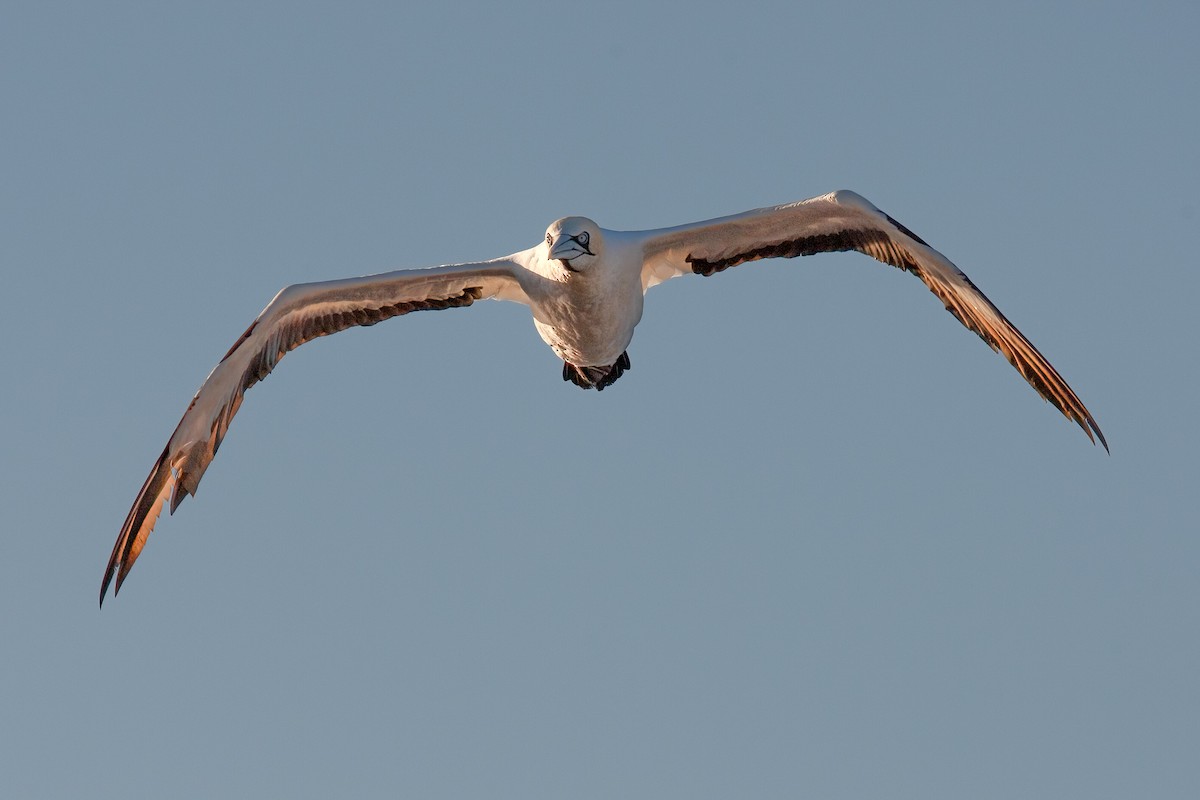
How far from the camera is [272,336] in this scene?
59.0 feet

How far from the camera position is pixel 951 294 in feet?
61.0

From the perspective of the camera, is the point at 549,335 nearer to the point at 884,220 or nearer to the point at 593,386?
the point at 593,386

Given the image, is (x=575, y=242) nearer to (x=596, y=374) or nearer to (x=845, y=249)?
(x=596, y=374)

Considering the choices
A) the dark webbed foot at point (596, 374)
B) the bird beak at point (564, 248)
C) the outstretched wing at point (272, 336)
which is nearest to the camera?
the bird beak at point (564, 248)

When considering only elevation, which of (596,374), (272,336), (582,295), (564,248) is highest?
(564,248)

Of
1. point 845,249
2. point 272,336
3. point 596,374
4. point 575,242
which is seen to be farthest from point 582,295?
point 272,336

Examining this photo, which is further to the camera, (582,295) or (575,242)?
(582,295)

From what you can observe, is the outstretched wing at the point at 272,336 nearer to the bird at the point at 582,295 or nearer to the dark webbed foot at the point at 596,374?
the bird at the point at 582,295

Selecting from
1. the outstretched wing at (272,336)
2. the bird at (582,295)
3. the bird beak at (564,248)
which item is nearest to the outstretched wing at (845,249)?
the bird at (582,295)

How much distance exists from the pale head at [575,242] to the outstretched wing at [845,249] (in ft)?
2.92

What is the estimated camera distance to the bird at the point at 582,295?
17594 millimetres

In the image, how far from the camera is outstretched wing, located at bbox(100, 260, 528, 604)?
57.6ft

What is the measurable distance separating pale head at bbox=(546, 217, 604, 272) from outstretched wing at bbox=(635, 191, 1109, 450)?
89 centimetres

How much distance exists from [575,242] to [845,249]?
2890 mm
